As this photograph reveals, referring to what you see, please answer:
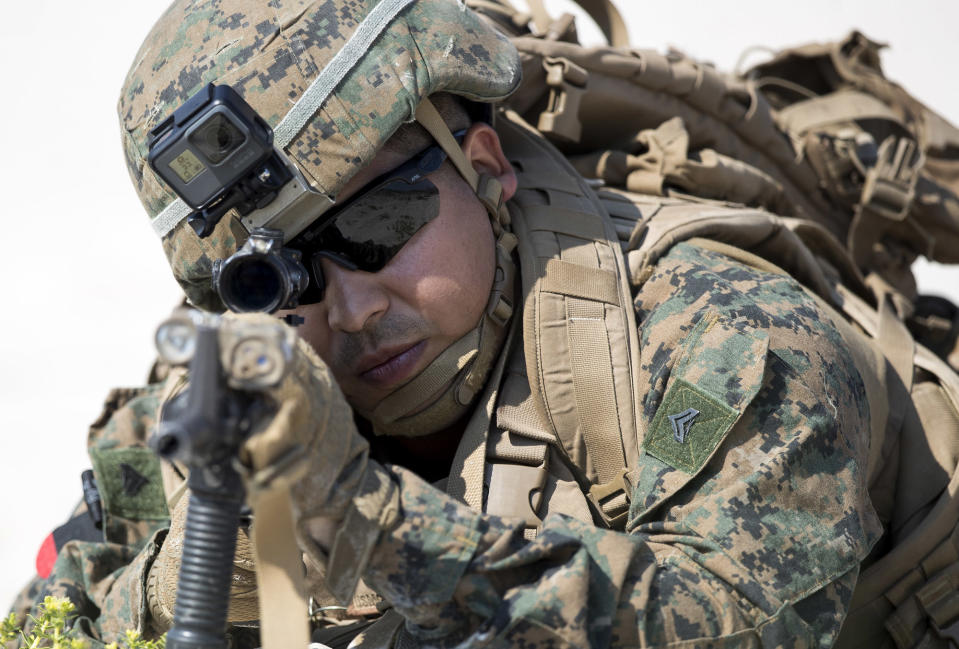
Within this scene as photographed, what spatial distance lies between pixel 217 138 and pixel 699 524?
1.23m

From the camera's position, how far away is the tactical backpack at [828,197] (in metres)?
2.86

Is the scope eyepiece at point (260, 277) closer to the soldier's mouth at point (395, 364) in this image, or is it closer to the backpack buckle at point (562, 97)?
the soldier's mouth at point (395, 364)

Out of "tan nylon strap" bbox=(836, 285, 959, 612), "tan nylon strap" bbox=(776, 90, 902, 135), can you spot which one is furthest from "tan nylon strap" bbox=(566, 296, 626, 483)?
"tan nylon strap" bbox=(776, 90, 902, 135)

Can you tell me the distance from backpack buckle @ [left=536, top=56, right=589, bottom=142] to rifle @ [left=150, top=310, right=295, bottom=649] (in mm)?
1866

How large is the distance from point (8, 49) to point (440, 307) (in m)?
6.46

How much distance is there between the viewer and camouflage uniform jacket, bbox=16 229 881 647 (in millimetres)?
1869

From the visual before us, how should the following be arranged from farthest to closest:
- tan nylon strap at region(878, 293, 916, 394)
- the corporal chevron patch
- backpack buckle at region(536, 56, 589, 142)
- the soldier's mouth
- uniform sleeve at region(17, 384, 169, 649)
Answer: backpack buckle at region(536, 56, 589, 142), tan nylon strap at region(878, 293, 916, 394), uniform sleeve at region(17, 384, 169, 649), the soldier's mouth, the corporal chevron patch

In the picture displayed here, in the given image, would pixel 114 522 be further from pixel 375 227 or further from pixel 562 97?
pixel 562 97

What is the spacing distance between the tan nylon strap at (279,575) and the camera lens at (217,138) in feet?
2.76

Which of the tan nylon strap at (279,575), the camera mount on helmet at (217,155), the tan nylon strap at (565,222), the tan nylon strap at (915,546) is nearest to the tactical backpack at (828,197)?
the tan nylon strap at (915,546)

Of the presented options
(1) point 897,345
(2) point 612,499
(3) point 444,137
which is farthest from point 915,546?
(3) point 444,137

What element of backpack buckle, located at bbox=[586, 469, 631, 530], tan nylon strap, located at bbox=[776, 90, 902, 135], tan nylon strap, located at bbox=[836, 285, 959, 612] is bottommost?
tan nylon strap, located at bbox=[836, 285, 959, 612]

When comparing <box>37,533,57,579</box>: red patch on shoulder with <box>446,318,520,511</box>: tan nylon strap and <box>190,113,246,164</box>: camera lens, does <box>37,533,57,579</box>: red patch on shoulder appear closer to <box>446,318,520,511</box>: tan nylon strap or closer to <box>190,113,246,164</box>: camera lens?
<box>446,318,520,511</box>: tan nylon strap

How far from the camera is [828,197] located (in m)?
4.24
